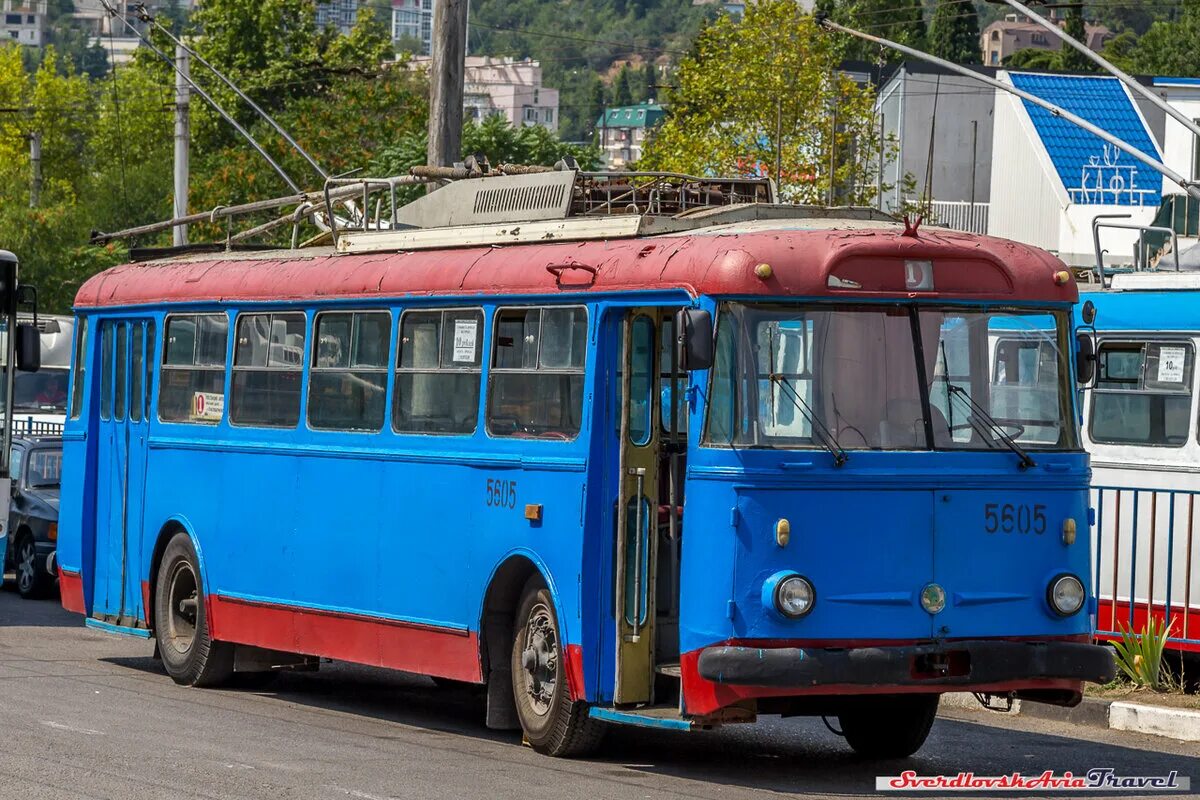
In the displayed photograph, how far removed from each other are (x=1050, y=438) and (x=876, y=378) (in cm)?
106

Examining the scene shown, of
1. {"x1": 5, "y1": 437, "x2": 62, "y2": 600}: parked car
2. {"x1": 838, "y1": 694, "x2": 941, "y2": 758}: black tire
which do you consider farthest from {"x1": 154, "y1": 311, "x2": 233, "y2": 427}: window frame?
{"x1": 5, "y1": 437, "x2": 62, "y2": 600}: parked car

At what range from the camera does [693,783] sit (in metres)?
10.5

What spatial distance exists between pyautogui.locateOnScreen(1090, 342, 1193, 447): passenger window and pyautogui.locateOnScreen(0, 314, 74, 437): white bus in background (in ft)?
53.3

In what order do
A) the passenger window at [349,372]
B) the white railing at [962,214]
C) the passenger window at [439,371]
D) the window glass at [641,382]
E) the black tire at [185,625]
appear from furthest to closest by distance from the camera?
1. the white railing at [962,214]
2. the black tire at [185,625]
3. the passenger window at [349,372]
4. the passenger window at [439,371]
5. the window glass at [641,382]

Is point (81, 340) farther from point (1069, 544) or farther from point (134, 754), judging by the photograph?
point (1069, 544)

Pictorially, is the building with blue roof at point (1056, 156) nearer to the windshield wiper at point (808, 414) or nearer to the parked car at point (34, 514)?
the parked car at point (34, 514)

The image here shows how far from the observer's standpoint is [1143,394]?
15.5 m

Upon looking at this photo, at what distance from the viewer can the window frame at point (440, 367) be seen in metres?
12.0

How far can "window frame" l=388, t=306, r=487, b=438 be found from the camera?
1197 centimetres

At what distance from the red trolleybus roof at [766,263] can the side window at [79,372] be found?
450 cm

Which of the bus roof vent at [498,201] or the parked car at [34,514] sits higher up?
the bus roof vent at [498,201]

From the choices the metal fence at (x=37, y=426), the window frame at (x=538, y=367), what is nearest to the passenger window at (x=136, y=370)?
the window frame at (x=538, y=367)

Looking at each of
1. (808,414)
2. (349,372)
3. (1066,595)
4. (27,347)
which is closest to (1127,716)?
(1066,595)

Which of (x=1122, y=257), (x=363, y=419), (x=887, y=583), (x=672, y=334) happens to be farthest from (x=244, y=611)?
(x=1122, y=257)
